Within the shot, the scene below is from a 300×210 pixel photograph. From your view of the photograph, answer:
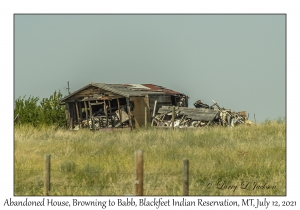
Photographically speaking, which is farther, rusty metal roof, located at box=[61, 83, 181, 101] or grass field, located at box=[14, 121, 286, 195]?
rusty metal roof, located at box=[61, 83, 181, 101]

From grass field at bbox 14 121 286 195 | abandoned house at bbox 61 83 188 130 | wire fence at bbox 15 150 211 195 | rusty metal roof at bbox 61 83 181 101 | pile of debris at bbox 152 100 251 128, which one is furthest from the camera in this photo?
abandoned house at bbox 61 83 188 130

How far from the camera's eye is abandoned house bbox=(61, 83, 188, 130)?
35.8 meters

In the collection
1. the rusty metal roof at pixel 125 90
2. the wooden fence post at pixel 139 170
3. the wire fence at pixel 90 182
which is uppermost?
the rusty metal roof at pixel 125 90

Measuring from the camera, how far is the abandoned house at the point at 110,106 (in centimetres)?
3578

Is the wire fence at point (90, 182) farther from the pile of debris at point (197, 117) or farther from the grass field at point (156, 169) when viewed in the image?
the pile of debris at point (197, 117)

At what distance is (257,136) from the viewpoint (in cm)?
2581

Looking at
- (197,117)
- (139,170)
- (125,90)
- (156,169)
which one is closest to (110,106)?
(125,90)

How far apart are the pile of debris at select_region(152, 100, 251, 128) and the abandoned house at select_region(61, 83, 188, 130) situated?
1089 millimetres

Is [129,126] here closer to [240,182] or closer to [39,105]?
[39,105]

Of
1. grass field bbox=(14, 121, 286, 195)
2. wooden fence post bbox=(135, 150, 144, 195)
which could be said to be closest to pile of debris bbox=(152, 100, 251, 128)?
grass field bbox=(14, 121, 286, 195)

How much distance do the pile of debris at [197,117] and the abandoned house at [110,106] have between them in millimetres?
1089

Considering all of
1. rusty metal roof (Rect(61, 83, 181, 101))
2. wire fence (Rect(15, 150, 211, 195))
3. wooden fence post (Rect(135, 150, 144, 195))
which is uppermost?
rusty metal roof (Rect(61, 83, 181, 101))

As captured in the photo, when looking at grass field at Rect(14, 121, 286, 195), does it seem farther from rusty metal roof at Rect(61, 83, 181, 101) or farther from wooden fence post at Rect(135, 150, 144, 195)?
rusty metal roof at Rect(61, 83, 181, 101)

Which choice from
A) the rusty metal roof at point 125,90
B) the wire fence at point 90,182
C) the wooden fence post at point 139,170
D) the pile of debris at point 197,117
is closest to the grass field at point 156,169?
the wire fence at point 90,182
